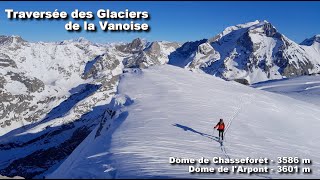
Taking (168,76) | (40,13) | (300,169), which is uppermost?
(40,13)

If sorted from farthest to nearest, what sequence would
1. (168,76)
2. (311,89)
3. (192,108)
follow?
(311,89), (168,76), (192,108)

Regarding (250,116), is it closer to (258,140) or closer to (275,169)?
(258,140)

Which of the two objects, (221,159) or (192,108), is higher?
(192,108)

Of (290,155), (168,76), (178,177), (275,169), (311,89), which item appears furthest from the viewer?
(311,89)

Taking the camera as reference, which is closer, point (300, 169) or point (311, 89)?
point (300, 169)

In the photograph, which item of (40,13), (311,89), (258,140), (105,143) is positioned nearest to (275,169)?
(258,140)

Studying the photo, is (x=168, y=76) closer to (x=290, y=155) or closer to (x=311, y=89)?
(x=290, y=155)
